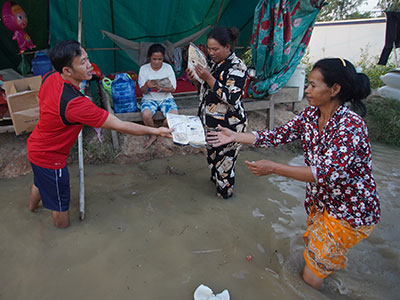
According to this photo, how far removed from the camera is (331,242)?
1.82 metres

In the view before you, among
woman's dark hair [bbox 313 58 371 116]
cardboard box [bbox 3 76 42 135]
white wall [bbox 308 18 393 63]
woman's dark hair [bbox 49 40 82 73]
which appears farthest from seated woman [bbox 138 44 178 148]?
white wall [bbox 308 18 393 63]

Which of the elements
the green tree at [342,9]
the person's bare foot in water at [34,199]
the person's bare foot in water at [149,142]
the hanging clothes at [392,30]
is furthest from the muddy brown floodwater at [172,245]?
the green tree at [342,9]

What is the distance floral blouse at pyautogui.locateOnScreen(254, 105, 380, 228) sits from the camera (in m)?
1.61

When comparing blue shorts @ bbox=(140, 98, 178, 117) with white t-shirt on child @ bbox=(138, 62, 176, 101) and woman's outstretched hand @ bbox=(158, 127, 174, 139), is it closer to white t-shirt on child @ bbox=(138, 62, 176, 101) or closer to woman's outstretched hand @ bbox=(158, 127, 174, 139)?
white t-shirt on child @ bbox=(138, 62, 176, 101)

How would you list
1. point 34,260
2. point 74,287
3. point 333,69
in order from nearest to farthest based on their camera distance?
point 333,69 → point 74,287 → point 34,260

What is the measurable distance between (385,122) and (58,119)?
17.1ft

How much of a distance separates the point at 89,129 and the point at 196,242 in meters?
2.37

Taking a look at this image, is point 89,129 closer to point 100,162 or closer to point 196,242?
point 100,162

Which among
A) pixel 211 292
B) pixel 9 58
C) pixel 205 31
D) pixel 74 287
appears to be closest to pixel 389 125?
pixel 205 31

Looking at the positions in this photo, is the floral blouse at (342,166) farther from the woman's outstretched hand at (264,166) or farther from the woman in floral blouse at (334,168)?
the woman's outstretched hand at (264,166)

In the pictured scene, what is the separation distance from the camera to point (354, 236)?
5.98ft

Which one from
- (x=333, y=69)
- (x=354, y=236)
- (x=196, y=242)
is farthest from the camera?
(x=196, y=242)

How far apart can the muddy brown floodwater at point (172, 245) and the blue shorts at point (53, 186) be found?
248mm

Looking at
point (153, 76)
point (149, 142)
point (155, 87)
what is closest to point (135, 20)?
point (153, 76)
